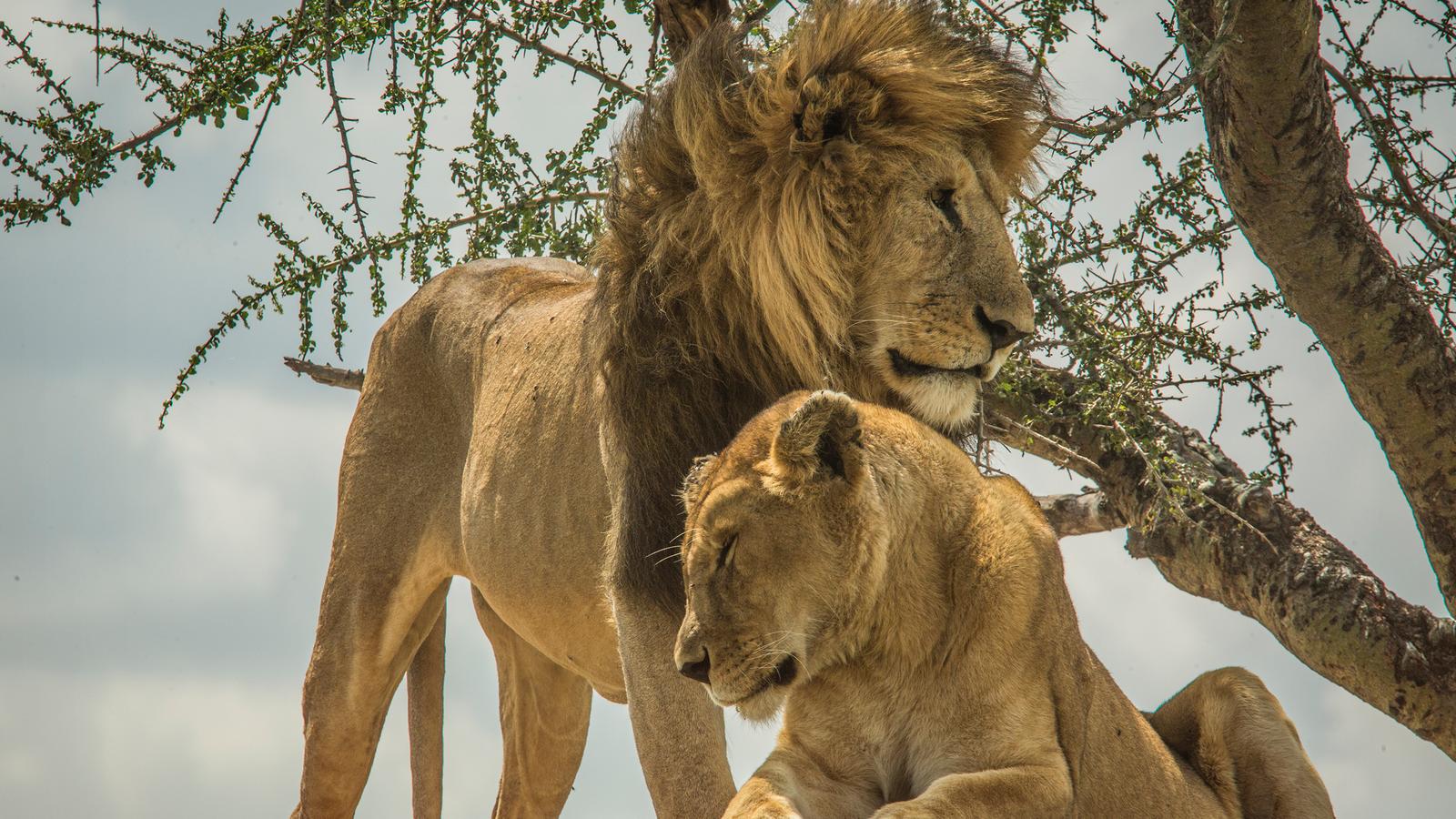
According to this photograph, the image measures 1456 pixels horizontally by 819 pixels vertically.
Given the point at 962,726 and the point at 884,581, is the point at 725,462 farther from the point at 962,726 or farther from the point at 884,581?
the point at 962,726

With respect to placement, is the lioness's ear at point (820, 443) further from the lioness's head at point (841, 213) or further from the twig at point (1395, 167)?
the twig at point (1395, 167)

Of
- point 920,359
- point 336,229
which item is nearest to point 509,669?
point 336,229

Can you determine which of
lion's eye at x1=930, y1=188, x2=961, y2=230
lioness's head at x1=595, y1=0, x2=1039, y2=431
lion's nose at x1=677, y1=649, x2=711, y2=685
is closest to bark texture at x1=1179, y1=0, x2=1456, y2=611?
lioness's head at x1=595, y1=0, x2=1039, y2=431

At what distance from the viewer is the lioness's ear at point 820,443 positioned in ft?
9.05

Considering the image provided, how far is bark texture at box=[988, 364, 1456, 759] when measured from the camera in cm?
436

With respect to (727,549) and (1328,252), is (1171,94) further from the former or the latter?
(727,549)

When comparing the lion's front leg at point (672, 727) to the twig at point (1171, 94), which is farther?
the lion's front leg at point (672, 727)

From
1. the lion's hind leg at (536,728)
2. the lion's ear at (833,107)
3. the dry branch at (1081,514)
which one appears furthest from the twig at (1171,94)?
the lion's hind leg at (536,728)

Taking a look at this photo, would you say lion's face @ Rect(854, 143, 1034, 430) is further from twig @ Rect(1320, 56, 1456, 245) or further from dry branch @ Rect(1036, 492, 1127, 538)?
dry branch @ Rect(1036, 492, 1127, 538)

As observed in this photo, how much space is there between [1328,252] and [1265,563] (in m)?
1.16

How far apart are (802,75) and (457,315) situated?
2.24 m

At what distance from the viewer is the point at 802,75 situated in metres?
3.51

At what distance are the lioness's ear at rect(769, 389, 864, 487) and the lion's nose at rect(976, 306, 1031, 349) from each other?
588 mm

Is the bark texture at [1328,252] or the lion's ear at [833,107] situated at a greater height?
the lion's ear at [833,107]
